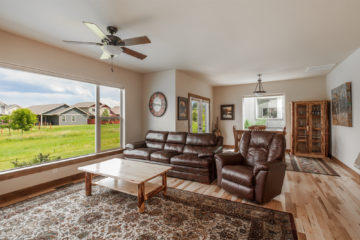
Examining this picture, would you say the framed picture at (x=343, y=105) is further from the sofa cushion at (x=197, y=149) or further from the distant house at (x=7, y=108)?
the distant house at (x=7, y=108)

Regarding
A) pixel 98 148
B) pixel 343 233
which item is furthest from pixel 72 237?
pixel 343 233

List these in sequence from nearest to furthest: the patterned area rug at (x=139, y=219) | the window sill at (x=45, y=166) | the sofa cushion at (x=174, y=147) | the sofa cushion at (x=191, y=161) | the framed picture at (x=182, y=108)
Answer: the patterned area rug at (x=139, y=219) < the window sill at (x=45, y=166) < the sofa cushion at (x=191, y=161) < the sofa cushion at (x=174, y=147) < the framed picture at (x=182, y=108)

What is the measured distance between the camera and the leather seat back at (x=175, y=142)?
14.0 feet

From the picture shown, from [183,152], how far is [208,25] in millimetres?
2709

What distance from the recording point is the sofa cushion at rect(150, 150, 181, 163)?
3.81 m

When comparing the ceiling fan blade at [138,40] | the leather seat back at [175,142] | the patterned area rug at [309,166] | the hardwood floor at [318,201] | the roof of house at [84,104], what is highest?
the ceiling fan blade at [138,40]

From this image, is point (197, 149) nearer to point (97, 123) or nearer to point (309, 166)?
point (97, 123)

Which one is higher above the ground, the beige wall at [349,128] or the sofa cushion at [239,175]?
the beige wall at [349,128]

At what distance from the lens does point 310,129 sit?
554cm

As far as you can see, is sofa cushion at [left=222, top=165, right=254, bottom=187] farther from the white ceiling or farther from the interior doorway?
the interior doorway

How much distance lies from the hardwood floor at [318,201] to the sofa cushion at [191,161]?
0.35 meters

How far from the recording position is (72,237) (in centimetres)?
186

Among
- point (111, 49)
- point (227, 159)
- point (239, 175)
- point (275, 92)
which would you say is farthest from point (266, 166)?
point (275, 92)

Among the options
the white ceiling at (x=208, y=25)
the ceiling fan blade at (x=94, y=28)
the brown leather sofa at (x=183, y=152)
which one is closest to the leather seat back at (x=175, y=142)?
the brown leather sofa at (x=183, y=152)
